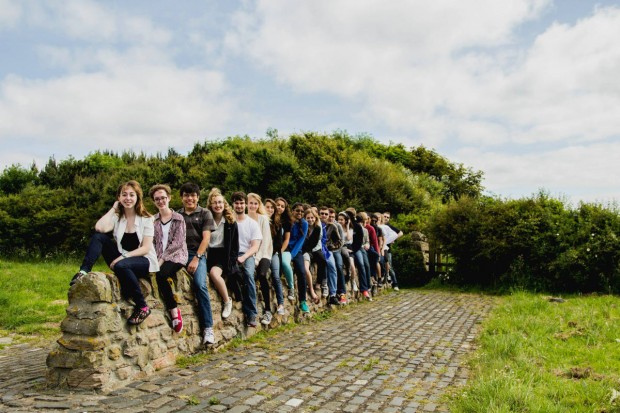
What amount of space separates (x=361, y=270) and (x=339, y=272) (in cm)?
162

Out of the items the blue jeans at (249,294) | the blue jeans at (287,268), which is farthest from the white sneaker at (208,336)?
the blue jeans at (287,268)

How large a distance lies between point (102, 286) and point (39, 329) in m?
4.35

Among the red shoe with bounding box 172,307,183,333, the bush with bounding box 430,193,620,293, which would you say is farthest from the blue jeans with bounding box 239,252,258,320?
the bush with bounding box 430,193,620,293

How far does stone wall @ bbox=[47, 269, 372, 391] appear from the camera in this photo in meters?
4.85

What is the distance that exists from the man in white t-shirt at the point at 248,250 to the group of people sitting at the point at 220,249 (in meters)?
0.02

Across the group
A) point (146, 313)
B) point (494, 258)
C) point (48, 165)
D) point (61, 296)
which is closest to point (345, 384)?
point (146, 313)

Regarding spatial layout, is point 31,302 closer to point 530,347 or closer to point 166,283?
A: point 166,283

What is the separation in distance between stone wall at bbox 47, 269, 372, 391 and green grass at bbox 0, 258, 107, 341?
11.5ft

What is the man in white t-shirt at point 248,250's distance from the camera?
755cm

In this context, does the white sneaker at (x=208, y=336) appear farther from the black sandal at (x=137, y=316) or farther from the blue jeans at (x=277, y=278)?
the blue jeans at (x=277, y=278)

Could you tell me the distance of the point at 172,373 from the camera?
5.57m

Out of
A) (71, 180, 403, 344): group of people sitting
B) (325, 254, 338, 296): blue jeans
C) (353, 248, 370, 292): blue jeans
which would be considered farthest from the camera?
(353, 248, 370, 292): blue jeans

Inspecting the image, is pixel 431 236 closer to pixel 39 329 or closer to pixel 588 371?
pixel 588 371

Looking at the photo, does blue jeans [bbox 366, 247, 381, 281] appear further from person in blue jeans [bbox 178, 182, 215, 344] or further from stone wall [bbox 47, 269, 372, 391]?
stone wall [bbox 47, 269, 372, 391]
